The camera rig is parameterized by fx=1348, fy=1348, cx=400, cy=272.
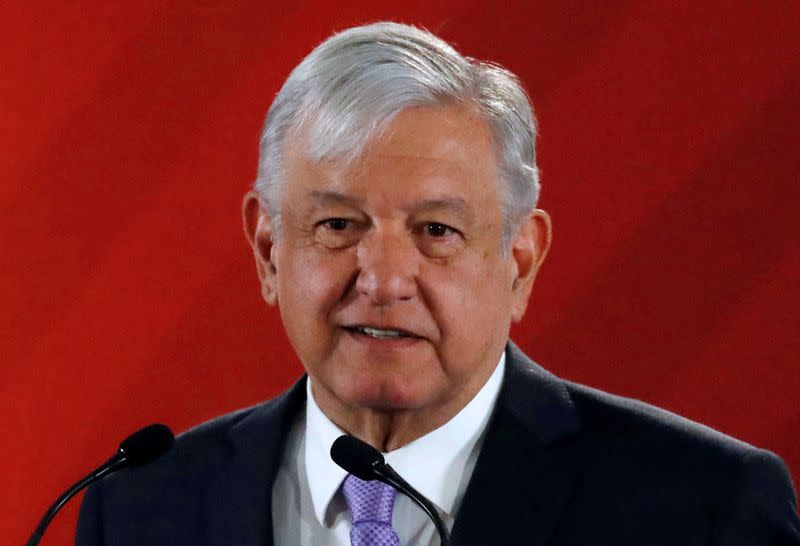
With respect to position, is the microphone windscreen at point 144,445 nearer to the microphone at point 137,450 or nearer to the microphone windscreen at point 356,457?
the microphone at point 137,450

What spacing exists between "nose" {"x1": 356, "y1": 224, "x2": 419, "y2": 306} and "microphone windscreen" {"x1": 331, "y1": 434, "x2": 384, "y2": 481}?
0.25 metres

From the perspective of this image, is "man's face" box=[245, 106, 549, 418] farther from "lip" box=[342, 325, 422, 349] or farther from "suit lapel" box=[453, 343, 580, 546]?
"suit lapel" box=[453, 343, 580, 546]

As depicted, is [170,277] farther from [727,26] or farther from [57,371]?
[727,26]

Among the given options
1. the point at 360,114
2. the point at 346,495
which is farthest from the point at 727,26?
the point at 346,495

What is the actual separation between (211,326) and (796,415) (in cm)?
117

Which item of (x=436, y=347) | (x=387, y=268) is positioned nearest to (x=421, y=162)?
(x=387, y=268)

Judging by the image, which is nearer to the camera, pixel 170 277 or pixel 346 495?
pixel 346 495

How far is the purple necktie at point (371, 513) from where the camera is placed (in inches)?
78.2

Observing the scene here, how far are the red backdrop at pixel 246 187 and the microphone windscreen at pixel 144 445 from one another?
96cm

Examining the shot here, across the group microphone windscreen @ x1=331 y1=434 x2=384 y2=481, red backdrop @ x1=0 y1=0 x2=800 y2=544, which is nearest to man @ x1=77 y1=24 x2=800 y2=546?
microphone windscreen @ x1=331 y1=434 x2=384 y2=481

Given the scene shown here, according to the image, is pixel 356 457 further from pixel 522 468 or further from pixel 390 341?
pixel 522 468

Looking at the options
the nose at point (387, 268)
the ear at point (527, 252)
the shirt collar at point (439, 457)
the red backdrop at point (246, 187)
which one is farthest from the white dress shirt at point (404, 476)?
the red backdrop at point (246, 187)

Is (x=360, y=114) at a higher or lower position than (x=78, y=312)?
higher

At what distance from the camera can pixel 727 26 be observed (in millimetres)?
2523
